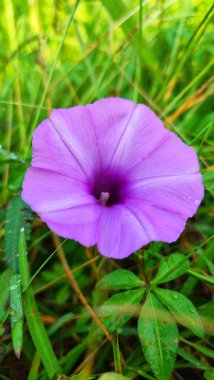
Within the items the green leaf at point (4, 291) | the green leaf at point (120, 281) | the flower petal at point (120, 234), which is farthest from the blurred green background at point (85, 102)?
the flower petal at point (120, 234)

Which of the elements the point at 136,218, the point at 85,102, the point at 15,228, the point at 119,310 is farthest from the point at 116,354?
the point at 85,102

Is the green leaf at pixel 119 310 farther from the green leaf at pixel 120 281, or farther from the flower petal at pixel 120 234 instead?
the flower petal at pixel 120 234

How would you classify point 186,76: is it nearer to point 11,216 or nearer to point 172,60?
point 172,60

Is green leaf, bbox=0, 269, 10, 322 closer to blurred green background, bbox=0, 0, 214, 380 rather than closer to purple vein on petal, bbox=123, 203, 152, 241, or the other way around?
blurred green background, bbox=0, 0, 214, 380

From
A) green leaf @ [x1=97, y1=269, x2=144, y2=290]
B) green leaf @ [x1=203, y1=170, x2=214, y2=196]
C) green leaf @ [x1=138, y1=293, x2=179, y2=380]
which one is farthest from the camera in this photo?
green leaf @ [x1=203, y1=170, x2=214, y2=196]

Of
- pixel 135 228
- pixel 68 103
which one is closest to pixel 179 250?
pixel 135 228

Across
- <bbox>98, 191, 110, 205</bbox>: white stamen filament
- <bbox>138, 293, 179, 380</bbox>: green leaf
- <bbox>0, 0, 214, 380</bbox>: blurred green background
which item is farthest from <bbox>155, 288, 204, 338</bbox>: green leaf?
<bbox>98, 191, 110, 205</bbox>: white stamen filament

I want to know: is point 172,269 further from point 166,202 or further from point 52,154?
point 52,154
